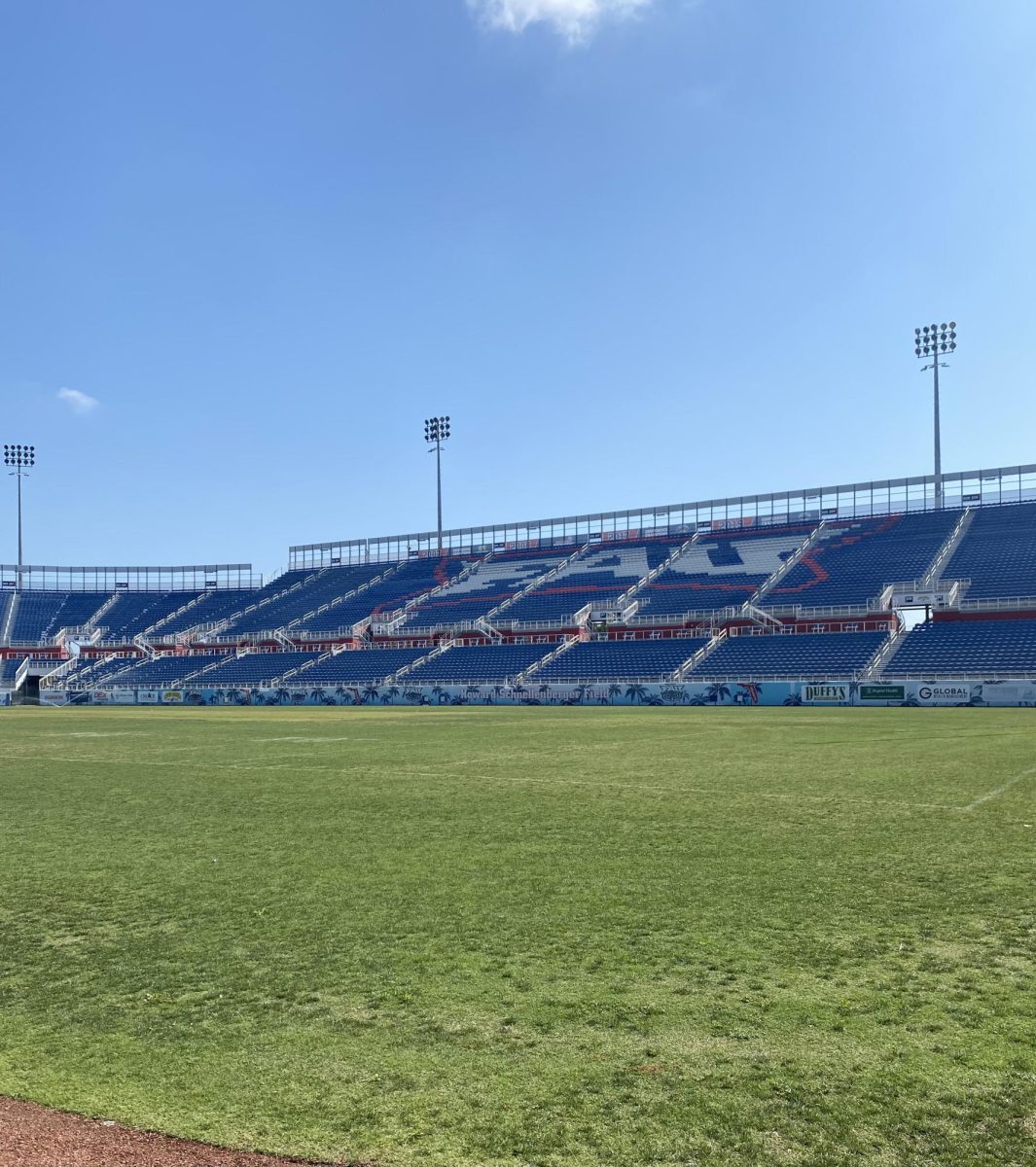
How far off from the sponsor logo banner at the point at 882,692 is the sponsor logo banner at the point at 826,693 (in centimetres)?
79

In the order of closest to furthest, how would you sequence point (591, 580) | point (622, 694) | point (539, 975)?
point (539, 975), point (622, 694), point (591, 580)

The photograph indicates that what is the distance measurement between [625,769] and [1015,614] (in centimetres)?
4175

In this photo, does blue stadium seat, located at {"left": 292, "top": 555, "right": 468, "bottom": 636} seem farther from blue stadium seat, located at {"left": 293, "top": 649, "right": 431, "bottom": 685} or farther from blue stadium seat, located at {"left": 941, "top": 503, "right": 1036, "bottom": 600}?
blue stadium seat, located at {"left": 941, "top": 503, "right": 1036, "bottom": 600}

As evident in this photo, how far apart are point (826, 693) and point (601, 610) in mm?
22493

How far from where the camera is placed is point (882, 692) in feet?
145

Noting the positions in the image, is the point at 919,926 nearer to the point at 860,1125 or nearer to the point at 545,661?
the point at 860,1125

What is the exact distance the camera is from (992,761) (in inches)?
676

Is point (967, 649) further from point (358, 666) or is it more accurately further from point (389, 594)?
point (389, 594)

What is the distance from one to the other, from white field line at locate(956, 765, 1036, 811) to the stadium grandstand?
30708 millimetres

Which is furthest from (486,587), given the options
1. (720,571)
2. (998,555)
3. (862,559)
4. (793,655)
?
(998,555)

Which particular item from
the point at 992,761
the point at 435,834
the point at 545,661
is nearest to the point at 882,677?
the point at 545,661

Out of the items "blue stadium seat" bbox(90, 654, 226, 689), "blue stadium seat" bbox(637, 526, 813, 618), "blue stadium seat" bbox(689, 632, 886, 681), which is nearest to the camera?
"blue stadium seat" bbox(689, 632, 886, 681)

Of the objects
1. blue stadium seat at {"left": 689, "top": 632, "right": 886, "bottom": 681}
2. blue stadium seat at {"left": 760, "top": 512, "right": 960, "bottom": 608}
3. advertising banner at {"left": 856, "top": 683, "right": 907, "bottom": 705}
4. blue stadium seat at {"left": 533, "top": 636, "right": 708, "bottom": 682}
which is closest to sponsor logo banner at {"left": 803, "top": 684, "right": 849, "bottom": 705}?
advertising banner at {"left": 856, "top": 683, "right": 907, "bottom": 705}

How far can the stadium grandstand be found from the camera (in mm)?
52094
